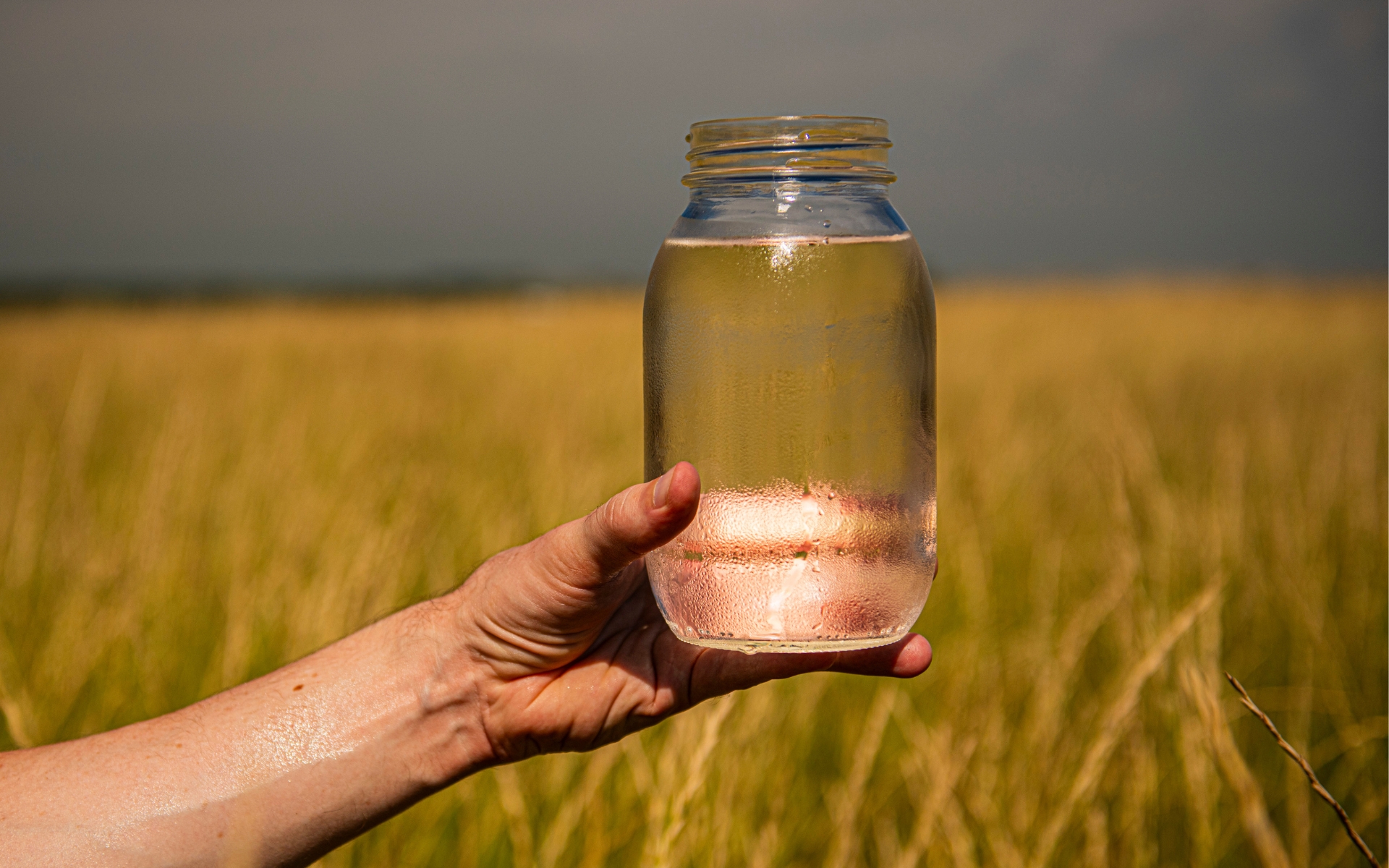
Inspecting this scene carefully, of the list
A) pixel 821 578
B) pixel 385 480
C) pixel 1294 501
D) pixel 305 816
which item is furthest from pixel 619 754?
pixel 1294 501

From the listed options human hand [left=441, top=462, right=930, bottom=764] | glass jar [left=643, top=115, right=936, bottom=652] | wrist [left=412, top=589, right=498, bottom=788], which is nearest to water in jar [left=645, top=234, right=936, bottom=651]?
glass jar [left=643, top=115, right=936, bottom=652]

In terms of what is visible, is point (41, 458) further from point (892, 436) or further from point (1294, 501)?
point (1294, 501)

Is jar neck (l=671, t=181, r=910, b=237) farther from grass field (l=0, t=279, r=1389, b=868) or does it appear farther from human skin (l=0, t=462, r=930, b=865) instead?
grass field (l=0, t=279, r=1389, b=868)

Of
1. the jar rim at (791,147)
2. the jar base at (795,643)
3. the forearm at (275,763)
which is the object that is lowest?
the forearm at (275,763)

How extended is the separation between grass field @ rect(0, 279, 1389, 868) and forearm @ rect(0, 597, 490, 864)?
0.31 meters

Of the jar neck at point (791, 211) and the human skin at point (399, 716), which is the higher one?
the jar neck at point (791, 211)

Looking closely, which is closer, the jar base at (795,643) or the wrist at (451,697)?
the jar base at (795,643)

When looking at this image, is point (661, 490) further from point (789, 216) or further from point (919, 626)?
point (919, 626)

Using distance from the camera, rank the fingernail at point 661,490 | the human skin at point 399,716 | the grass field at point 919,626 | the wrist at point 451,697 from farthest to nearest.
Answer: the grass field at point 919,626 < the wrist at point 451,697 < the human skin at point 399,716 < the fingernail at point 661,490

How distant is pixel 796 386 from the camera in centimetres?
92

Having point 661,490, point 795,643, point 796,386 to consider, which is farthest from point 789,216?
point 795,643

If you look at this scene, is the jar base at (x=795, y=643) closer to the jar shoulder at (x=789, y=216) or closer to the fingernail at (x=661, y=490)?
the fingernail at (x=661, y=490)

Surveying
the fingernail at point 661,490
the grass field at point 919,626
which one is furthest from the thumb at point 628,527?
the grass field at point 919,626

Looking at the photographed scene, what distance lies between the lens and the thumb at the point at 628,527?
86 centimetres
